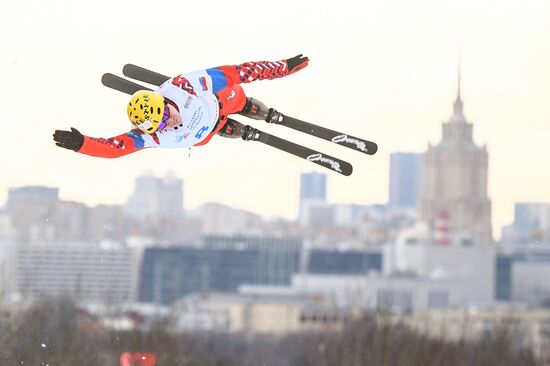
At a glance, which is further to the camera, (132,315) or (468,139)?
(468,139)

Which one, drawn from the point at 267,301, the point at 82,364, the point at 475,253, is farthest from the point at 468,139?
the point at 82,364

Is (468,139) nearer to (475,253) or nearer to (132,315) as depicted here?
(475,253)

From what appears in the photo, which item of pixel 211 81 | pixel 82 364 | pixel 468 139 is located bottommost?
pixel 82 364

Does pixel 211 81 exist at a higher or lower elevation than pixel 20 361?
higher

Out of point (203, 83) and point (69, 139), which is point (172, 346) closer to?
point (203, 83)

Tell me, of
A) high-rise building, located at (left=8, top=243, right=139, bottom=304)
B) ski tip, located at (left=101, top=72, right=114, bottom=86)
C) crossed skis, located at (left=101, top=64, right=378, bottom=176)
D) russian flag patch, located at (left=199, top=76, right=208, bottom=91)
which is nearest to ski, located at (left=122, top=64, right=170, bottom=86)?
crossed skis, located at (left=101, top=64, right=378, bottom=176)

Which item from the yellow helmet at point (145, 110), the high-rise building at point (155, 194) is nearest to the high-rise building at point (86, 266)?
the high-rise building at point (155, 194)

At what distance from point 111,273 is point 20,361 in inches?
4824

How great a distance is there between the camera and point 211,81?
1341cm

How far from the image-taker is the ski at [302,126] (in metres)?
15.1

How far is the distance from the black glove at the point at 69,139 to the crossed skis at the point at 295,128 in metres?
2.44

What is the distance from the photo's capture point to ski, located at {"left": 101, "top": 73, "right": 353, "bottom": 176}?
1476 centimetres

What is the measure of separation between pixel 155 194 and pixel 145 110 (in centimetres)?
13787

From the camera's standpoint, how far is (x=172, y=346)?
159ft
